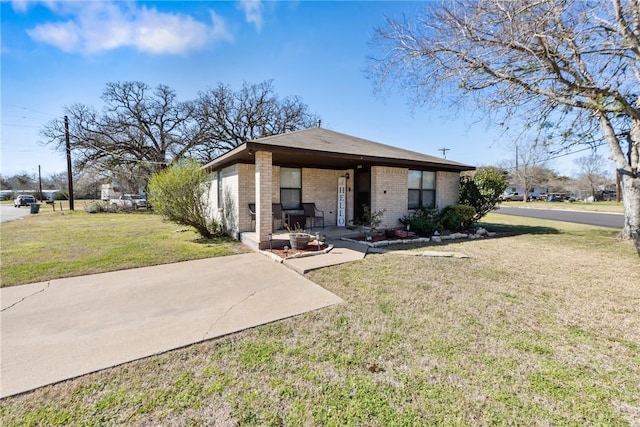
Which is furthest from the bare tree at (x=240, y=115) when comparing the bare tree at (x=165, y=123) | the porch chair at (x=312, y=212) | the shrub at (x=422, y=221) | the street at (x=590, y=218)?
the street at (x=590, y=218)

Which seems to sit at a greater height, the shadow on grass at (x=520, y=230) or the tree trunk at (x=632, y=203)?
the tree trunk at (x=632, y=203)

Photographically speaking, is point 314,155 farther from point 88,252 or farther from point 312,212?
point 88,252

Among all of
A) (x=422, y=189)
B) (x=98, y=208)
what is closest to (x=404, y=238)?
(x=422, y=189)

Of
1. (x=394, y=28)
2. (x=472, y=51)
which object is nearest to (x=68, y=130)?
(x=394, y=28)

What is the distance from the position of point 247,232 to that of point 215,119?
20.6 meters

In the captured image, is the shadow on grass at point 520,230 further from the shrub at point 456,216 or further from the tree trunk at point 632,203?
the tree trunk at point 632,203

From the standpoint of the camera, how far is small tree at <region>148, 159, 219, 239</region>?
7.85 meters

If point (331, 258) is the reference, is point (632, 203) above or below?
above

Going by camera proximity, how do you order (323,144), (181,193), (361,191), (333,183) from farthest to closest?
(333,183)
(361,191)
(323,144)
(181,193)

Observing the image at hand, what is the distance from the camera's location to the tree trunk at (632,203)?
7926mm

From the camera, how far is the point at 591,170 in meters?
44.2

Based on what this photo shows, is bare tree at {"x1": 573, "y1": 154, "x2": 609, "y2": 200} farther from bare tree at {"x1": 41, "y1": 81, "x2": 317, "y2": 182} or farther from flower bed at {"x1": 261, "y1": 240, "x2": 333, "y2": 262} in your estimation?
flower bed at {"x1": 261, "y1": 240, "x2": 333, "y2": 262}

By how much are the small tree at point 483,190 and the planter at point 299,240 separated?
778 cm

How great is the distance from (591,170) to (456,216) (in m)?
53.8
